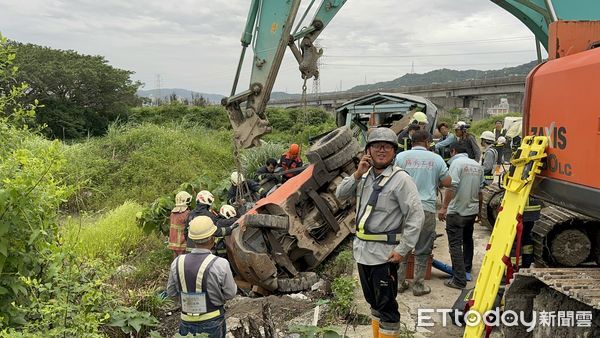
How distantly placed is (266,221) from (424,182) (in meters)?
1.88

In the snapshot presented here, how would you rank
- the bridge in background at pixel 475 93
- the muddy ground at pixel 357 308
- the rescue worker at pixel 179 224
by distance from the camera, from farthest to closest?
the bridge in background at pixel 475 93
the rescue worker at pixel 179 224
the muddy ground at pixel 357 308

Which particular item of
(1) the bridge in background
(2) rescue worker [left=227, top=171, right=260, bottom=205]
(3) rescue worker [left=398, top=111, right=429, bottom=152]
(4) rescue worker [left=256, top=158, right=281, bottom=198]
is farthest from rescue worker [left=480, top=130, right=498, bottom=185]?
(1) the bridge in background

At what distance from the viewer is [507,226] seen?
3.21 m

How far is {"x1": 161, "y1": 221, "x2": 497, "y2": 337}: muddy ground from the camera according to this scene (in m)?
4.42

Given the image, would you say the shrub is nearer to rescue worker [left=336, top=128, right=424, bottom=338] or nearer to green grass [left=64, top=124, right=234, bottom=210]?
green grass [left=64, top=124, right=234, bottom=210]

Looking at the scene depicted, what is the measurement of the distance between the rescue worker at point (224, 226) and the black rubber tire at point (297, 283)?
798 mm

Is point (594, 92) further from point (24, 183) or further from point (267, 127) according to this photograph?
point (267, 127)

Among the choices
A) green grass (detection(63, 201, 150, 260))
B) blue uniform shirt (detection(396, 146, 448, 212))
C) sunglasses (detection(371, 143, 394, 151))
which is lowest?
green grass (detection(63, 201, 150, 260))

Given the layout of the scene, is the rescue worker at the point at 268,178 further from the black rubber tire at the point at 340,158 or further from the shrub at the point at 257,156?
the shrub at the point at 257,156

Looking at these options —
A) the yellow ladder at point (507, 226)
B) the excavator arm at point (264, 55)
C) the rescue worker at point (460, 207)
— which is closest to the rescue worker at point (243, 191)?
the excavator arm at point (264, 55)

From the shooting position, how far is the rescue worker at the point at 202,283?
359 centimetres

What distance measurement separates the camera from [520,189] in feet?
10.5

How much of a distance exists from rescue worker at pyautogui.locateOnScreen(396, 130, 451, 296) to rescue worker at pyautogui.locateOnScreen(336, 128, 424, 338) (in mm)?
1465

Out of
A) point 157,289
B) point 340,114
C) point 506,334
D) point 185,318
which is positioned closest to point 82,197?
point 340,114
